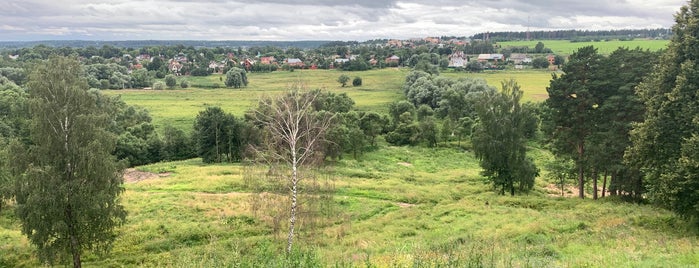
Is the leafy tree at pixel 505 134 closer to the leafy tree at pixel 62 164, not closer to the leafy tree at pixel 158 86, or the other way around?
the leafy tree at pixel 62 164

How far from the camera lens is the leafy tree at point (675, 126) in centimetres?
1889

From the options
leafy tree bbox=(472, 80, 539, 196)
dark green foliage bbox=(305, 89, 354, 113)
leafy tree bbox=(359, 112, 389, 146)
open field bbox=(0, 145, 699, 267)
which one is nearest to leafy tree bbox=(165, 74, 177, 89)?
dark green foliage bbox=(305, 89, 354, 113)

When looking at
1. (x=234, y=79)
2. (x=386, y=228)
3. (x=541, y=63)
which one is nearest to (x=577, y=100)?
(x=386, y=228)

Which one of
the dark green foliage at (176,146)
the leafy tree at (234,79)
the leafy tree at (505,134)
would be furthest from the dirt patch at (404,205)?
the leafy tree at (234,79)

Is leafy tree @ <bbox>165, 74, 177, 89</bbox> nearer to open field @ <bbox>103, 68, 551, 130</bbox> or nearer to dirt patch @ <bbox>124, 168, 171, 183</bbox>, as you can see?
open field @ <bbox>103, 68, 551, 130</bbox>

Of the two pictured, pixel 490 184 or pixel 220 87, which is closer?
pixel 490 184

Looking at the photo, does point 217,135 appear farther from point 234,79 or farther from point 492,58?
point 492,58

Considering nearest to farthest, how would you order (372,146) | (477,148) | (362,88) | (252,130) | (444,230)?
1. (444,230)
2. (477,148)
3. (252,130)
4. (372,146)
5. (362,88)

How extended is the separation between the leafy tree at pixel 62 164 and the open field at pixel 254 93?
49.3m

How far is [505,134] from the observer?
3294 cm

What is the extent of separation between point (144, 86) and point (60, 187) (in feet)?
401

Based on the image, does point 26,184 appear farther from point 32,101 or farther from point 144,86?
point 144,86

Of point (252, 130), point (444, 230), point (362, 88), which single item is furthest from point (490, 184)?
point (362, 88)

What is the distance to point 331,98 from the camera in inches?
2785
